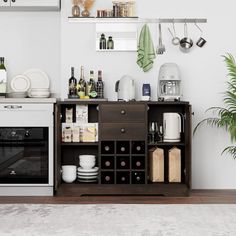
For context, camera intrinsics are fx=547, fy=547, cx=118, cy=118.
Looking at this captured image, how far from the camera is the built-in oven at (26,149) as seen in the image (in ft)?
17.6

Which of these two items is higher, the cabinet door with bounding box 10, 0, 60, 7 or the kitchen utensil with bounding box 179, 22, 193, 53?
the cabinet door with bounding box 10, 0, 60, 7

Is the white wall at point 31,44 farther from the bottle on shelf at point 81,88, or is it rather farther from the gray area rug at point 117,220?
the gray area rug at point 117,220

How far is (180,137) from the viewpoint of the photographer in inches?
218

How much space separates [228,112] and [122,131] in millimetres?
1086

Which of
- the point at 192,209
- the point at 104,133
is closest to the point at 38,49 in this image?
the point at 104,133

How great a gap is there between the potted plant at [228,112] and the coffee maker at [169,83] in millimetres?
433

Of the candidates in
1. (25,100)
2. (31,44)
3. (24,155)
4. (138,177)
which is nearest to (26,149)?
(24,155)

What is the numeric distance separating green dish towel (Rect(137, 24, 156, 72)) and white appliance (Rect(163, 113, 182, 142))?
595 mm

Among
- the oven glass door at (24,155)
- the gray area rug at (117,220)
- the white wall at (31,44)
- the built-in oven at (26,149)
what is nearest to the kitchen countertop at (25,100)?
the built-in oven at (26,149)

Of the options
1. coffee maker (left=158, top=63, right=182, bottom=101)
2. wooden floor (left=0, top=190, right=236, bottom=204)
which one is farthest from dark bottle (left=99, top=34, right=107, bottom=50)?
wooden floor (left=0, top=190, right=236, bottom=204)

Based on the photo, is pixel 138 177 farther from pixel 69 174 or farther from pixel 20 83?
pixel 20 83

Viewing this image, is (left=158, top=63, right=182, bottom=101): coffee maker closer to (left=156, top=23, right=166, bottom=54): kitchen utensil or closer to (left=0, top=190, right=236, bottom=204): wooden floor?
(left=156, top=23, right=166, bottom=54): kitchen utensil

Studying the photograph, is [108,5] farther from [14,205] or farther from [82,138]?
[14,205]

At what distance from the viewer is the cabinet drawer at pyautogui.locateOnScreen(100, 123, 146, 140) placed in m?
5.39
